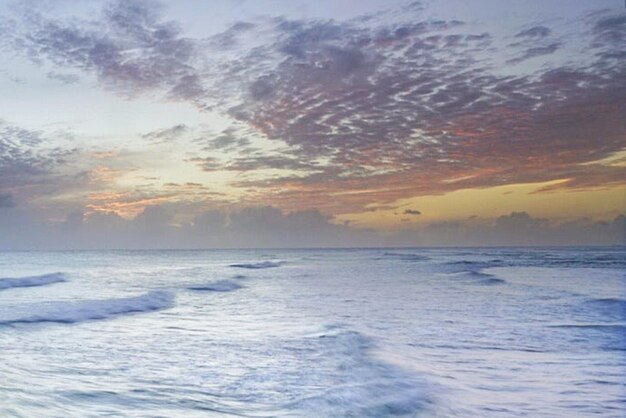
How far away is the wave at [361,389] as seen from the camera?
5977mm

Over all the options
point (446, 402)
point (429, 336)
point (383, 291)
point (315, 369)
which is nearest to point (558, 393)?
point (446, 402)

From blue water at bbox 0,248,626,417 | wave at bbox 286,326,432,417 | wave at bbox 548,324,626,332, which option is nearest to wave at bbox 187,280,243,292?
blue water at bbox 0,248,626,417

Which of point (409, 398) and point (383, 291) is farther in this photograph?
point (383, 291)

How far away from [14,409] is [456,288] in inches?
727

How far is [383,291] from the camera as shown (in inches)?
818

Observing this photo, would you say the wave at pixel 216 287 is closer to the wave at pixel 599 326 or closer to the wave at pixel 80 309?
the wave at pixel 80 309

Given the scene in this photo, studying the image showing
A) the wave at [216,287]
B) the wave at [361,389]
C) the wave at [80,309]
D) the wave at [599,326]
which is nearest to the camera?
the wave at [361,389]

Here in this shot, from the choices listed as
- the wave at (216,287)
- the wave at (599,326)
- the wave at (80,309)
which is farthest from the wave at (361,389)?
the wave at (216,287)

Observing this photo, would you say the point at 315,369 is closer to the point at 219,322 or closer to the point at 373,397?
the point at 373,397

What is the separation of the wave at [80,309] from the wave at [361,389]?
7553mm

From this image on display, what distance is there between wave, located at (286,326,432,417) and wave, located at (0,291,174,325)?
7.55 metres

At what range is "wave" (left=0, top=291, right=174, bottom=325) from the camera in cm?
1343

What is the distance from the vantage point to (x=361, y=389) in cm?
680

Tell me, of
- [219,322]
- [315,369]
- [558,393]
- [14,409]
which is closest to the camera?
[14,409]
